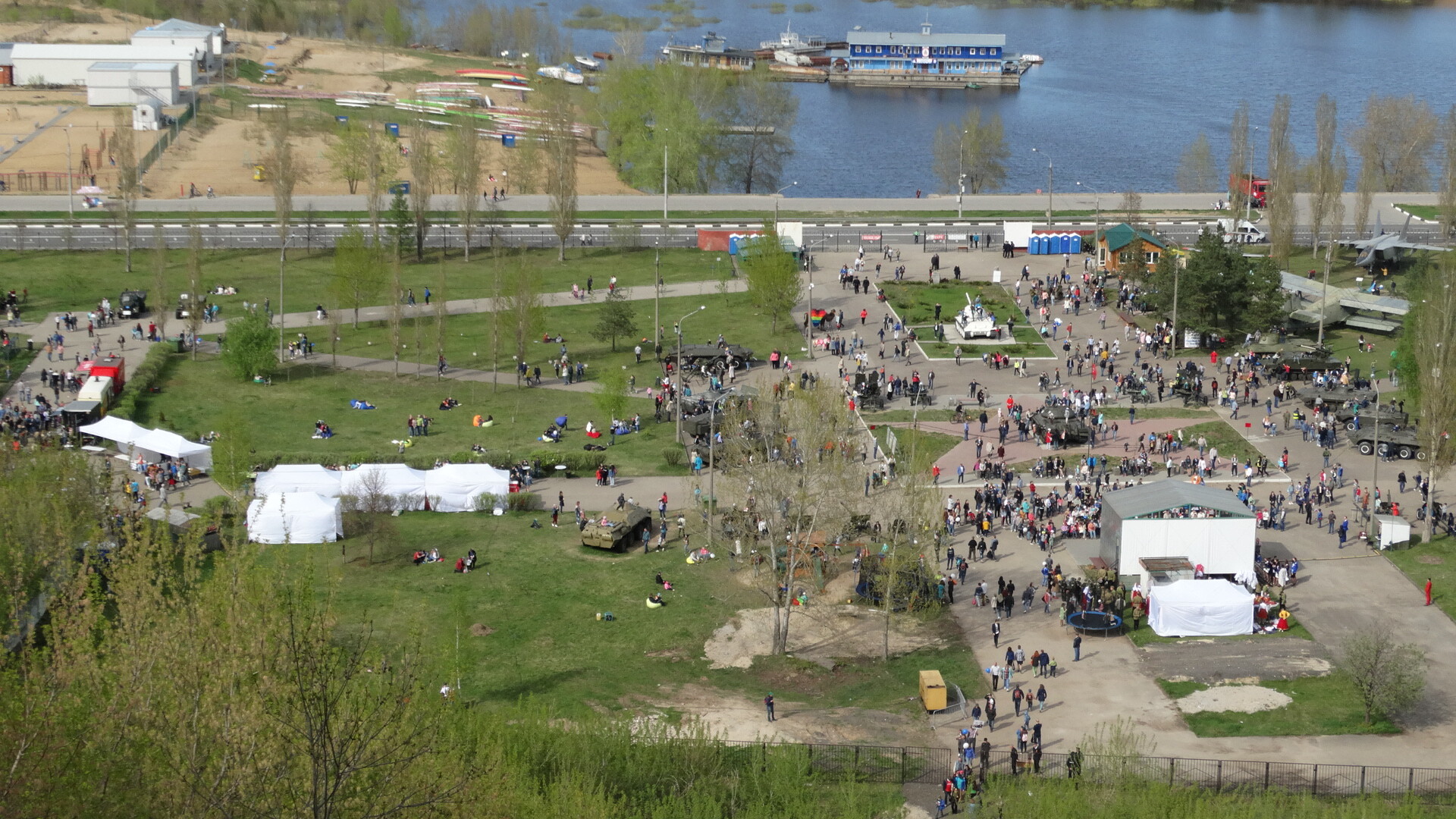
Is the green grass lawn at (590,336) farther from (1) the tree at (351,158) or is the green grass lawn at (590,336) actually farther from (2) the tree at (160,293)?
(1) the tree at (351,158)

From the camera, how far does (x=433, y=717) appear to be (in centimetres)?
3086

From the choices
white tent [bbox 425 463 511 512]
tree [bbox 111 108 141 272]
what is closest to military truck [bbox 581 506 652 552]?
white tent [bbox 425 463 511 512]

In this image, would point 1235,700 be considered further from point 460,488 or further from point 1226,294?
point 1226,294

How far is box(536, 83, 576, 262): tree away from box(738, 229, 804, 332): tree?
47.5 ft

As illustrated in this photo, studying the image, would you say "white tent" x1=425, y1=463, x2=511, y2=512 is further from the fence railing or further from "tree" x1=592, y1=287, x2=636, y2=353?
the fence railing

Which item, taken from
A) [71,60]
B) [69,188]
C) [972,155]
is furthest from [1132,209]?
[71,60]

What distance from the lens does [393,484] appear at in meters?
59.0

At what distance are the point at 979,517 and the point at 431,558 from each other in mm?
19376

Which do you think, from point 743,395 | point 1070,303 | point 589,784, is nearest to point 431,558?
point 743,395

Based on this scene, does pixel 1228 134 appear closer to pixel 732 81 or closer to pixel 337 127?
pixel 732 81

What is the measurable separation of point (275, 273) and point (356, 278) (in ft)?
43.4

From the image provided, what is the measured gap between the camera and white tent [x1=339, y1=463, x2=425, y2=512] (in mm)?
58369

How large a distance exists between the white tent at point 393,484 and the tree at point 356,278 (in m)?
21.9

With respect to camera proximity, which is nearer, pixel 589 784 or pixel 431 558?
pixel 589 784
